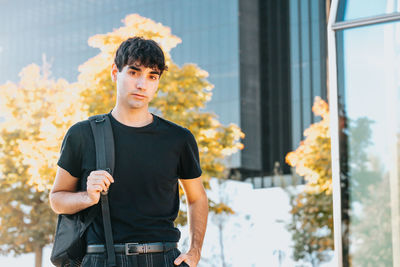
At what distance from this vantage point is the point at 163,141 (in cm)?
277

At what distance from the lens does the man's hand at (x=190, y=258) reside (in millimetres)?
2711

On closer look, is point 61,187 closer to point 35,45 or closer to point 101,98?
point 101,98

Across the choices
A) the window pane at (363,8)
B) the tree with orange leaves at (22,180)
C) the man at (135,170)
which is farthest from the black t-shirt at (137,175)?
the tree with orange leaves at (22,180)

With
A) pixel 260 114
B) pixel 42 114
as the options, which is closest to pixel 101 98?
pixel 42 114

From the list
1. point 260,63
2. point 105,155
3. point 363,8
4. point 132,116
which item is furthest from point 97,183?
point 260,63

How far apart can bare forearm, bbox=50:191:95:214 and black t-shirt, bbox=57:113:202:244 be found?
3.7 inches

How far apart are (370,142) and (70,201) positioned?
3378 millimetres

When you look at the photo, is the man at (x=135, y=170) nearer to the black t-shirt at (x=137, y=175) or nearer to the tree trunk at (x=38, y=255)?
the black t-shirt at (x=137, y=175)

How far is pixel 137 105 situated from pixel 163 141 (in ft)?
0.62

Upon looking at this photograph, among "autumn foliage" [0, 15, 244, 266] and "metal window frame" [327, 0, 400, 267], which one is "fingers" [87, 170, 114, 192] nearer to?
"metal window frame" [327, 0, 400, 267]

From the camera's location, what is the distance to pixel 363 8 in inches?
218

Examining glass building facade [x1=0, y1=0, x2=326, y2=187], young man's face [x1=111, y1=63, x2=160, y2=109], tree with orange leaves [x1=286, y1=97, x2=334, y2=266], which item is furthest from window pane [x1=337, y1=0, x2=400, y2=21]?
glass building facade [x1=0, y1=0, x2=326, y2=187]

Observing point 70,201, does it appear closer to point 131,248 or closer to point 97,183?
point 97,183

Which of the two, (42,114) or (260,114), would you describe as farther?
(260,114)
